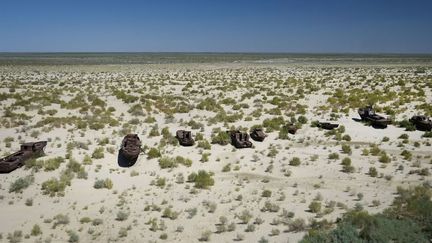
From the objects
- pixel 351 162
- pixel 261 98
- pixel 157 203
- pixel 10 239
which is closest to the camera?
pixel 10 239

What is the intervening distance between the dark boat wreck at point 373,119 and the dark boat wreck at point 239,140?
8834 millimetres

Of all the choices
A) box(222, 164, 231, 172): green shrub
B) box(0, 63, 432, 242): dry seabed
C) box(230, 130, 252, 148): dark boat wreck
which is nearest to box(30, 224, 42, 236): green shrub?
box(0, 63, 432, 242): dry seabed

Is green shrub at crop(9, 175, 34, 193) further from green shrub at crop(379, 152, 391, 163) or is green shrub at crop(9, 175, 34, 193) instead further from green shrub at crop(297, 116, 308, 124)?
green shrub at crop(297, 116, 308, 124)

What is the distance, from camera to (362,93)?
1535 inches

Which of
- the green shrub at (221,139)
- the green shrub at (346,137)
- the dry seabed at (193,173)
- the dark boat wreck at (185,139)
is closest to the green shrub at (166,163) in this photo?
the dry seabed at (193,173)

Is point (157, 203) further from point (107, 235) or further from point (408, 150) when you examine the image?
point (408, 150)

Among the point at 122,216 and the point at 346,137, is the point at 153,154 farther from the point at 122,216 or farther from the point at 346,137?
the point at 346,137

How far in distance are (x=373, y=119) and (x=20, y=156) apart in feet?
64.0

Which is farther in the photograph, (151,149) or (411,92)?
(411,92)

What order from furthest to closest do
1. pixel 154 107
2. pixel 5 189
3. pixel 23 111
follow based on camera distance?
pixel 154 107 → pixel 23 111 → pixel 5 189

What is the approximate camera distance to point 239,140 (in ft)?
67.8

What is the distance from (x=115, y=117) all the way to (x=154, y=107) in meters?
4.00

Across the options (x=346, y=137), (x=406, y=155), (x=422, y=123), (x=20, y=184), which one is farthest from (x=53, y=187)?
(x=422, y=123)

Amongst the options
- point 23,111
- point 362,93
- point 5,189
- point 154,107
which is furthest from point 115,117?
point 362,93
